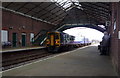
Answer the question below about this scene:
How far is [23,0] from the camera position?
20.4 meters

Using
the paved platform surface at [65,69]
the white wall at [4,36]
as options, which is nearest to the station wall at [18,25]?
the white wall at [4,36]

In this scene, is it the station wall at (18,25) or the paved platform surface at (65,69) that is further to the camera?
the station wall at (18,25)

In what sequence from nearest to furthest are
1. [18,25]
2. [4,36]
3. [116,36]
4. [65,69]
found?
1. [116,36]
2. [65,69]
3. [4,36]
4. [18,25]

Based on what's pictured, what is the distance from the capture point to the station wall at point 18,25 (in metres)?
20.4

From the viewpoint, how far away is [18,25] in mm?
23156

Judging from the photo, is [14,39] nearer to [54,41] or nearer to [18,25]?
[18,25]

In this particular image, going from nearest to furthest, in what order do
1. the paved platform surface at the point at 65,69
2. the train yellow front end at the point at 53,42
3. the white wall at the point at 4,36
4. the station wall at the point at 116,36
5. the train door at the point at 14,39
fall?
the station wall at the point at 116,36 → the paved platform surface at the point at 65,69 → the train yellow front end at the point at 53,42 → the white wall at the point at 4,36 → the train door at the point at 14,39

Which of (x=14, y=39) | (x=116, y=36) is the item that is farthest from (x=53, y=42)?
(x=116, y=36)

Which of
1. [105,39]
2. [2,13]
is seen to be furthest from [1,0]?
[105,39]

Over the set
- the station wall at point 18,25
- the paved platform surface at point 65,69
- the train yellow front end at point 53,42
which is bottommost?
the paved platform surface at point 65,69

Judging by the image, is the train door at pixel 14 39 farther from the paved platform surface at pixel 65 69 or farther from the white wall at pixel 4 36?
the paved platform surface at pixel 65 69

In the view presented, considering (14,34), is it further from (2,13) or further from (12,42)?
(2,13)

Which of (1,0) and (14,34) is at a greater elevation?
(1,0)

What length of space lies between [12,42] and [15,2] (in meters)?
6.09
